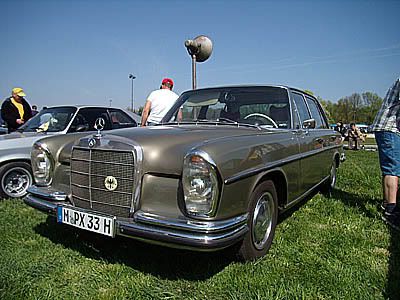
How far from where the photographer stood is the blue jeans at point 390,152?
3.71 metres

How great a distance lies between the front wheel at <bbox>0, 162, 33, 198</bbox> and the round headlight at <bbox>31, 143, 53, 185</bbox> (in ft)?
6.91

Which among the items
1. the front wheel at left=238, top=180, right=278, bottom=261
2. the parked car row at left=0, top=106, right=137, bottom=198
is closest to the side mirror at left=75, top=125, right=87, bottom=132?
the parked car row at left=0, top=106, right=137, bottom=198

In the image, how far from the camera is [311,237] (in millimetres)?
3248

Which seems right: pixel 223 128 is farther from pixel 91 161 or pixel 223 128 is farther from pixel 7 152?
pixel 7 152

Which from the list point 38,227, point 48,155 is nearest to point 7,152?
point 38,227

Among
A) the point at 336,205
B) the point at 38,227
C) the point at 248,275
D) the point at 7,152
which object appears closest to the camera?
the point at 248,275

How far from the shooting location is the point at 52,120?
5398 millimetres

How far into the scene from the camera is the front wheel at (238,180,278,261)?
2484mm

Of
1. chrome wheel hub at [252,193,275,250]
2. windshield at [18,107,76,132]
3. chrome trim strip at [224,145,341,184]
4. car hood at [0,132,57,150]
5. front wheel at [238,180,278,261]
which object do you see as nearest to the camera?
chrome trim strip at [224,145,341,184]

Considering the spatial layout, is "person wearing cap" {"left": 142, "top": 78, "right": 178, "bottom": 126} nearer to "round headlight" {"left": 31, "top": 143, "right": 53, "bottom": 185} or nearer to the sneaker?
"round headlight" {"left": 31, "top": 143, "right": 53, "bottom": 185}

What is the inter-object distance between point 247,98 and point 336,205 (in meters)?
2.07

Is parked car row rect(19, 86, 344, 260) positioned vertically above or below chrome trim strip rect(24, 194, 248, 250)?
above

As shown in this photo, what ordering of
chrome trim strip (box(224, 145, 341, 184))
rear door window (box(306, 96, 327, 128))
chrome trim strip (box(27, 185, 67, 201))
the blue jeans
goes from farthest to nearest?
rear door window (box(306, 96, 327, 128)) < the blue jeans < chrome trim strip (box(27, 185, 67, 201)) < chrome trim strip (box(224, 145, 341, 184))

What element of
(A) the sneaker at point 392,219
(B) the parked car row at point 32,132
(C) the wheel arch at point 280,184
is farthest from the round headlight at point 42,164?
(A) the sneaker at point 392,219
